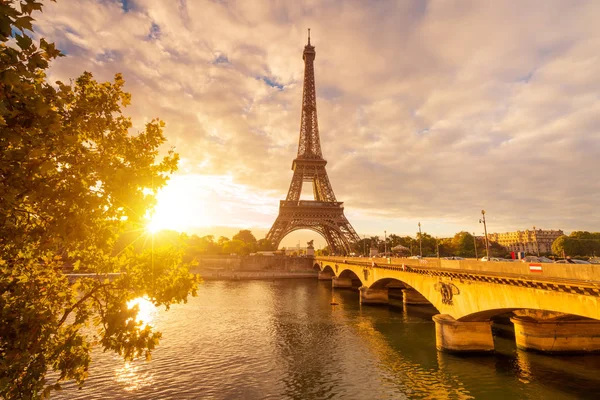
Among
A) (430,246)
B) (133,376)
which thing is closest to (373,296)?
(133,376)

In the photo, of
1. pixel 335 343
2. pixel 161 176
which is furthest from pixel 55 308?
pixel 335 343

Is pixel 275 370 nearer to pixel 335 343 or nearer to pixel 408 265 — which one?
pixel 335 343

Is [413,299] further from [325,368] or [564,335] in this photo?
[325,368]

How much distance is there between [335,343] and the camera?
25.8 metres

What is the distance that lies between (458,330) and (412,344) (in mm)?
4974

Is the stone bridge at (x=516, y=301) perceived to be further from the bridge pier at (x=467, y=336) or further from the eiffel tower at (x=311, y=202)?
the eiffel tower at (x=311, y=202)

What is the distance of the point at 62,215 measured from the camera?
6.10 meters

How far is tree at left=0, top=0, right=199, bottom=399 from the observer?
4.70 metres

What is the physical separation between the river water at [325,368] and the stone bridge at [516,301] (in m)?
1.13

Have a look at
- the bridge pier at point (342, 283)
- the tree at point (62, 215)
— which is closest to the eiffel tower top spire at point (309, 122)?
the bridge pier at point (342, 283)

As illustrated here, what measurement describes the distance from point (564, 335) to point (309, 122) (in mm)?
92881

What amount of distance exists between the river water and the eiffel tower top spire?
246 feet

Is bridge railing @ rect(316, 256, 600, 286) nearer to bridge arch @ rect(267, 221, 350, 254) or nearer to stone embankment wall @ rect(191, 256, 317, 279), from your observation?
bridge arch @ rect(267, 221, 350, 254)

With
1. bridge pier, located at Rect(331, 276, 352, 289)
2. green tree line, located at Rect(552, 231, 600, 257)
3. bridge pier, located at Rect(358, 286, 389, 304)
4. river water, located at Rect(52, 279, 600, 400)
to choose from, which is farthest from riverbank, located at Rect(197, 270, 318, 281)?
green tree line, located at Rect(552, 231, 600, 257)
